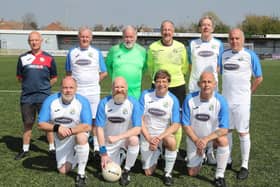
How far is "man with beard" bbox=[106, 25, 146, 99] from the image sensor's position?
5734 mm

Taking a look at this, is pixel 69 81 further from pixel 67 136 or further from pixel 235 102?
pixel 235 102

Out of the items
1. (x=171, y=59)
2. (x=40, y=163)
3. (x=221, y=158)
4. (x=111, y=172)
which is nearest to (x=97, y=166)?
(x=111, y=172)

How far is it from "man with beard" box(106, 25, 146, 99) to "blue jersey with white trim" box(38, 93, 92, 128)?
99 cm

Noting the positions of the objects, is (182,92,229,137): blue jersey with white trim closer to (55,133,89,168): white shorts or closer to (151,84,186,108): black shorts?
(151,84,186,108): black shorts

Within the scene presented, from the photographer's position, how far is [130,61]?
18.9ft

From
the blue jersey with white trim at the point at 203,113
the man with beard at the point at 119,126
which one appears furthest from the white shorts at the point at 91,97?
the blue jersey with white trim at the point at 203,113

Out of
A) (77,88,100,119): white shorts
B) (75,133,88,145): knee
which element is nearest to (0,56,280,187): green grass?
(75,133,88,145): knee

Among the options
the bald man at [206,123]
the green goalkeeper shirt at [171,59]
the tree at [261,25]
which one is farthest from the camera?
the tree at [261,25]

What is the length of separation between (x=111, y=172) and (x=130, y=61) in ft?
5.91

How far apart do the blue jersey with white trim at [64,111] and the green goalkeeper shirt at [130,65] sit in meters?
0.98

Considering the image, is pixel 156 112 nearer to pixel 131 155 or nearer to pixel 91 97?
pixel 131 155

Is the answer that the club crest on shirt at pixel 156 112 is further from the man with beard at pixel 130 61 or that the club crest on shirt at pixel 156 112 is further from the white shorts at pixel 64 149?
the white shorts at pixel 64 149

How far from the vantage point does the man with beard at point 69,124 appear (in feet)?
15.8

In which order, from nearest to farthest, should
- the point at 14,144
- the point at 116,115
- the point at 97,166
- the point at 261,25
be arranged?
the point at 116,115, the point at 97,166, the point at 14,144, the point at 261,25
